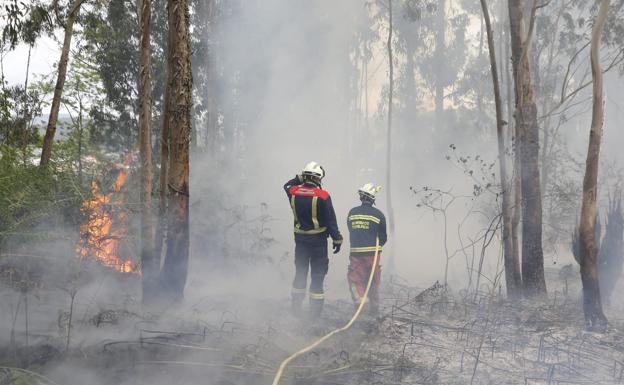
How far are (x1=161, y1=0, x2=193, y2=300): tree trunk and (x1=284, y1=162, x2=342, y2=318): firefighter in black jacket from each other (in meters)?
1.40

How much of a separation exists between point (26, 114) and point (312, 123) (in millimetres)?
26318

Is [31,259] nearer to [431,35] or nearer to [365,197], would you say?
[365,197]

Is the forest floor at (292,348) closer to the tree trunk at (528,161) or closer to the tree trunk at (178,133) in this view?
the tree trunk at (178,133)

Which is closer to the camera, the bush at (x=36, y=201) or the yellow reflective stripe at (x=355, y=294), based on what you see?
the bush at (x=36, y=201)

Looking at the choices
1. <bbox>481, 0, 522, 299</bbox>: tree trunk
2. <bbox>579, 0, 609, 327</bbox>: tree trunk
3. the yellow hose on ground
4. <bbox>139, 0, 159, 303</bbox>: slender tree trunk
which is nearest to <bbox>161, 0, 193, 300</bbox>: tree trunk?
<bbox>139, 0, 159, 303</bbox>: slender tree trunk

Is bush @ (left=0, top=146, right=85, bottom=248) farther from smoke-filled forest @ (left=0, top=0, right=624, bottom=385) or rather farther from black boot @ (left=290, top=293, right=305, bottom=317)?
black boot @ (left=290, top=293, right=305, bottom=317)

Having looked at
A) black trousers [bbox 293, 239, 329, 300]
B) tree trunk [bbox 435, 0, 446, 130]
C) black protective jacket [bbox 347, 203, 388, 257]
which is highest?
tree trunk [bbox 435, 0, 446, 130]

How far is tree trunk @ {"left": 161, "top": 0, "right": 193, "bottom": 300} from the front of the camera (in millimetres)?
6105

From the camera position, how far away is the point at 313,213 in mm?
6285

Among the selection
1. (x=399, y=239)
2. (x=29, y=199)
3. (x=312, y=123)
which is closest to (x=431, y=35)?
(x=312, y=123)

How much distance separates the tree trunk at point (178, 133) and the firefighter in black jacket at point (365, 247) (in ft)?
7.35

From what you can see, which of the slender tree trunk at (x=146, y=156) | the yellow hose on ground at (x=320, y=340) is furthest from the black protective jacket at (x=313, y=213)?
the slender tree trunk at (x=146, y=156)

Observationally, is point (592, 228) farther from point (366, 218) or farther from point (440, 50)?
point (440, 50)

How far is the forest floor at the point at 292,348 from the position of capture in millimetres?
4242
